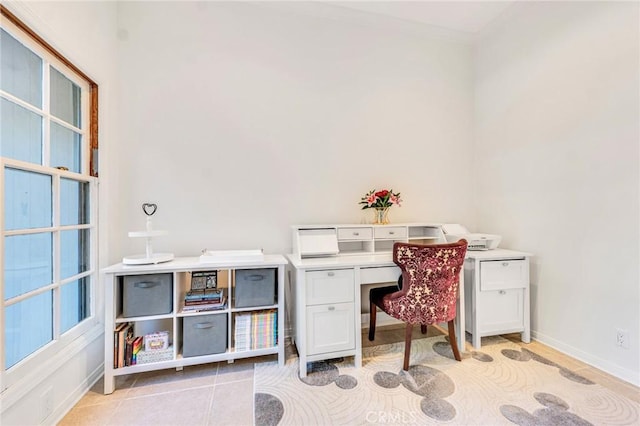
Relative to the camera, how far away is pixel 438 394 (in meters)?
1.69

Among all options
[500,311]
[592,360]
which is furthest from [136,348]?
[592,360]

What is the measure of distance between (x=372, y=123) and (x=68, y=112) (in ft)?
7.67

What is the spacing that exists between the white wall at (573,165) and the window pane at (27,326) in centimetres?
343

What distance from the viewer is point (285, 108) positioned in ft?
8.25

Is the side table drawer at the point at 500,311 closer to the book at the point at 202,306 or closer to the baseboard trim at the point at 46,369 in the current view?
the book at the point at 202,306

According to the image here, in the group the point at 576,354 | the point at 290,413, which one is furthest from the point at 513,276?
the point at 290,413

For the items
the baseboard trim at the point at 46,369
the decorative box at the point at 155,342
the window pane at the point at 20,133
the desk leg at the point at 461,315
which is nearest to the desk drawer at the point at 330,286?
the desk leg at the point at 461,315

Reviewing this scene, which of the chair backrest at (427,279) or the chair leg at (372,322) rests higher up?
the chair backrest at (427,279)

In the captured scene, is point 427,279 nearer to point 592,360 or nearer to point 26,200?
point 592,360

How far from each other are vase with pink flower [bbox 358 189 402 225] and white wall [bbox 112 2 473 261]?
0.11 metres

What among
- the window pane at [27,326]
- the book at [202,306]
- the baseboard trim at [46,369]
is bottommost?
the baseboard trim at [46,369]

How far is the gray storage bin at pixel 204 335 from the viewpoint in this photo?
1.88m

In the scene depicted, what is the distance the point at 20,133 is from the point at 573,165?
3.50 m

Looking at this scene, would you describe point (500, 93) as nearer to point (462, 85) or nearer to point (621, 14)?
point (462, 85)
